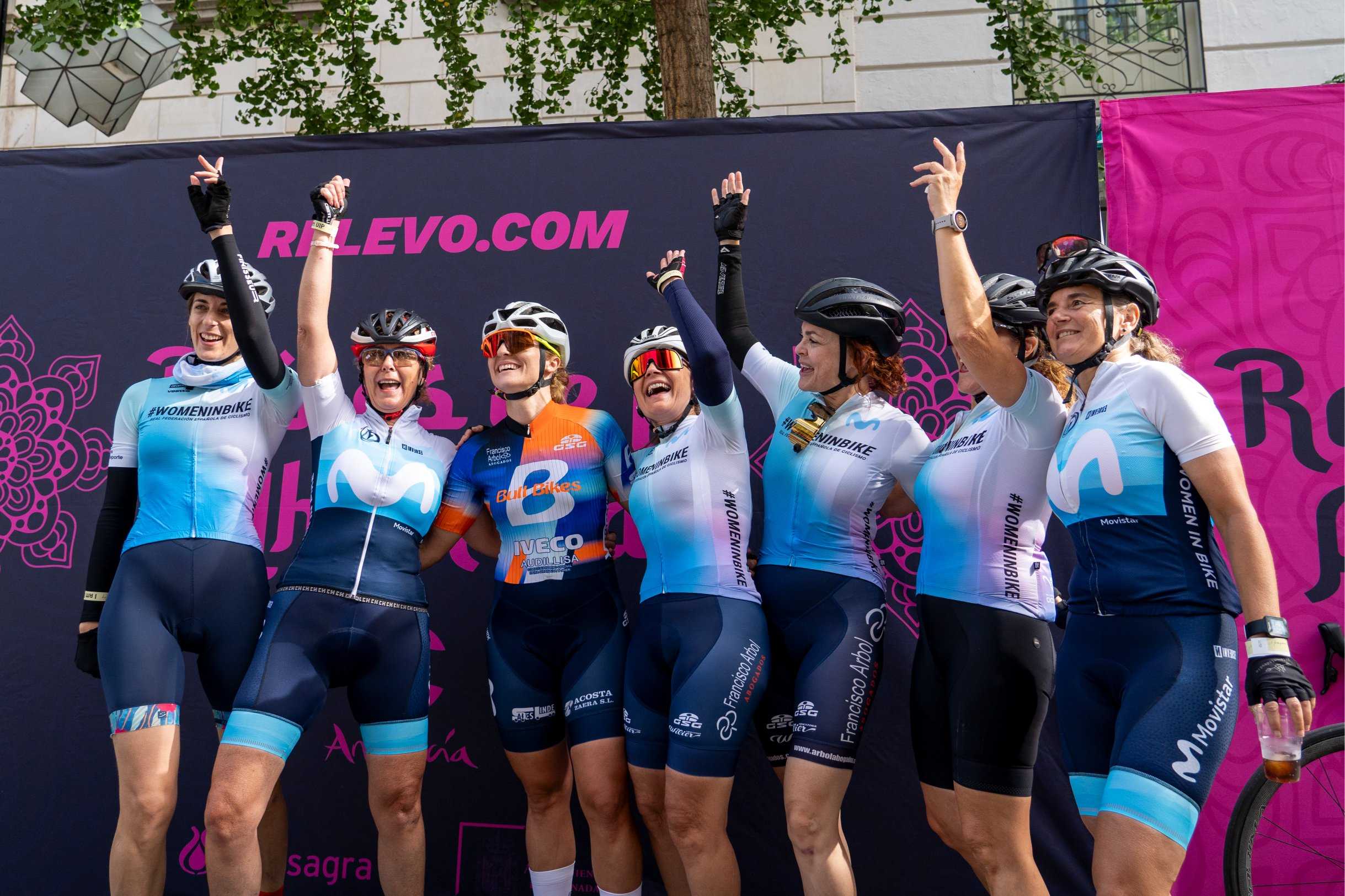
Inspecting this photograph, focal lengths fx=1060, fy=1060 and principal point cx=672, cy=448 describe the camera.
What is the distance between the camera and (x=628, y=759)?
4.27 m

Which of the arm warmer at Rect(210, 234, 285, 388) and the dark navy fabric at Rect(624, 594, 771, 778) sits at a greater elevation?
the arm warmer at Rect(210, 234, 285, 388)

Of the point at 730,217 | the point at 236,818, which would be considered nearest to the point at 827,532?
the point at 730,217

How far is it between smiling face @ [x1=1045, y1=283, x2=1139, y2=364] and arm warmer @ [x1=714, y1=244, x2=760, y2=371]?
152 cm

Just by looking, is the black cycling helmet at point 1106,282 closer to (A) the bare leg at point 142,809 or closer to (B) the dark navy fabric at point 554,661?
(B) the dark navy fabric at point 554,661

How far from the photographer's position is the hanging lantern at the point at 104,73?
25.6ft

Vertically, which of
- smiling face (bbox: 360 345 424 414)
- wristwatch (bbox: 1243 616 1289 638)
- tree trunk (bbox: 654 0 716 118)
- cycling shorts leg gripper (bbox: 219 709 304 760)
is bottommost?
cycling shorts leg gripper (bbox: 219 709 304 760)

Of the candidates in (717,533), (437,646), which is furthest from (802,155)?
(437,646)

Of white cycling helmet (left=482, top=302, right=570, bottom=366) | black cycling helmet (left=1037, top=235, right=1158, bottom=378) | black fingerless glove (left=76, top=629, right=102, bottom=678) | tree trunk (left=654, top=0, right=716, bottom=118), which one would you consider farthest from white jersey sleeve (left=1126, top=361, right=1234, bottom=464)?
tree trunk (left=654, top=0, right=716, bottom=118)

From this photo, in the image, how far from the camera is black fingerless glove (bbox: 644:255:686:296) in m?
4.53

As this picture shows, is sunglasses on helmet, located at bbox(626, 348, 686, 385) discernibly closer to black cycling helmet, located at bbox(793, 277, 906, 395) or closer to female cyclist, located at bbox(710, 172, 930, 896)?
female cyclist, located at bbox(710, 172, 930, 896)

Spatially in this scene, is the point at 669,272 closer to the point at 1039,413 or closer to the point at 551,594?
the point at 551,594

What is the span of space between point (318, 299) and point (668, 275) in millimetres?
1494

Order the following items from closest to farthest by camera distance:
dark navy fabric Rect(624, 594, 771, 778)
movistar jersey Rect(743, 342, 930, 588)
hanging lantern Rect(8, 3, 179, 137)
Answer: dark navy fabric Rect(624, 594, 771, 778), movistar jersey Rect(743, 342, 930, 588), hanging lantern Rect(8, 3, 179, 137)

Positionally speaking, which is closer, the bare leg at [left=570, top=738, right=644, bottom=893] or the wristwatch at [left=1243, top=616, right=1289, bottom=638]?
the wristwatch at [left=1243, top=616, right=1289, bottom=638]
